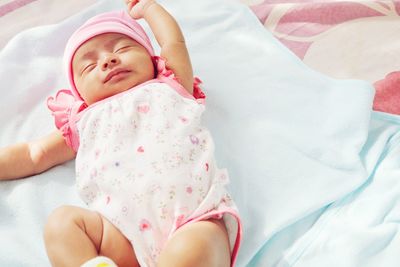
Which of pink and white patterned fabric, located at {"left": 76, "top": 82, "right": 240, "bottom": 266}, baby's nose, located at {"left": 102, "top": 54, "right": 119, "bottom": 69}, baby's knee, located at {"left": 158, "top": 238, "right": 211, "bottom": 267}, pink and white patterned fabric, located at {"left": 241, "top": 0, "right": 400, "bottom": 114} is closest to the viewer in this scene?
baby's knee, located at {"left": 158, "top": 238, "right": 211, "bottom": 267}

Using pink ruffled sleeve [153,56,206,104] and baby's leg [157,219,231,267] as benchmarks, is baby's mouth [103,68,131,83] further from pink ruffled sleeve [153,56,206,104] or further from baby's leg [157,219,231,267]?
baby's leg [157,219,231,267]

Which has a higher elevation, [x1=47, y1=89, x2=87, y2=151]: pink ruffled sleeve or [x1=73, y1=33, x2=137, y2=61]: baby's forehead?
[x1=73, y1=33, x2=137, y2=61]: baby's forehead

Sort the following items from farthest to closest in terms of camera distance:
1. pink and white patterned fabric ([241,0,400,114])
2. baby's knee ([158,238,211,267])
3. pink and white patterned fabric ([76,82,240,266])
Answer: pink and white patterned fabric ([241,0,400,114]) < pink and white patterned fabric ([76,82,240,266]) < baby's knee ([158,238,211,267])

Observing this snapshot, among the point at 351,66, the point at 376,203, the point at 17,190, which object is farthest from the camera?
the point at 351,66

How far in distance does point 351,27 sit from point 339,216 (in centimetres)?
61

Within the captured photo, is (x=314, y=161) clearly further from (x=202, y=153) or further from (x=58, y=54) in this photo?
(x=58, y=54)

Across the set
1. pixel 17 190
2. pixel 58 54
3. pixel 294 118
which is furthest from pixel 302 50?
pixel 17 190

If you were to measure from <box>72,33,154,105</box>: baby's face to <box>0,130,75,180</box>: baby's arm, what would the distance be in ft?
0.36

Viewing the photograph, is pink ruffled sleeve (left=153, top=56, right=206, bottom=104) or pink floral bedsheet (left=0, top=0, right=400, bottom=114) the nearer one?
pink ruffled sleeve (left=153, top=56, right=206, bottom=104)

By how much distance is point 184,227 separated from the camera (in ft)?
3.16

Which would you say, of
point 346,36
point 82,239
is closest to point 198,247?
point 82,239

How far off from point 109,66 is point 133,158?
0.22m

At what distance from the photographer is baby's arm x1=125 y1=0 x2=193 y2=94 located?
126 cm

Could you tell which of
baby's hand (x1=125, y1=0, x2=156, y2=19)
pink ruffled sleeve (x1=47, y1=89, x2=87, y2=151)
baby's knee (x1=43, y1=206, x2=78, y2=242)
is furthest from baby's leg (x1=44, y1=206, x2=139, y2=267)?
baby's hand (x1=125, y1=0, x2=156, y2=19)
